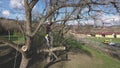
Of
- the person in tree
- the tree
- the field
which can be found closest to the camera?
the tree

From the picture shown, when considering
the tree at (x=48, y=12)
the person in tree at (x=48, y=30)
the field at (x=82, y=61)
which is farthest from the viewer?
the field at (x=82, y=61)

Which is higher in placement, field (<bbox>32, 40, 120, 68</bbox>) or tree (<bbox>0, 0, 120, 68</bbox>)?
tree (<bbox>0, 0, 120, 68</bbox>)

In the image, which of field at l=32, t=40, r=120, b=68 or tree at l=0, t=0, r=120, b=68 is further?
field at l=32, t=40, r=120, b=68

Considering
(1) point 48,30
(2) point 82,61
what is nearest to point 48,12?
(1) point 48,30

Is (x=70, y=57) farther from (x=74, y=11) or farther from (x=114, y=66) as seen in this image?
(x=74, y=11)

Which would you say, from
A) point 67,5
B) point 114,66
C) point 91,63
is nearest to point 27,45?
point 67,5

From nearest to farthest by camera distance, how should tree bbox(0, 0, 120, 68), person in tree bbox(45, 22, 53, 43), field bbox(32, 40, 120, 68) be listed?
tree bbox(0, 0, 120, 68), person in tree bbox(45, 22, 53, 43), field bbox(32, 40, 120, 68)

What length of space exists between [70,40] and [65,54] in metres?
3.18

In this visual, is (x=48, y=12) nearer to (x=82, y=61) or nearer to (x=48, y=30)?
(x=48, y=30)

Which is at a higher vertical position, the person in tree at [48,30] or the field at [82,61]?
the person in tree at [48,30]

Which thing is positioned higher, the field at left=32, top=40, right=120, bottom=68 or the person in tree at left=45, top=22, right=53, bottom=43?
the person in tree at left=45, top=22, right=53, bottom=43

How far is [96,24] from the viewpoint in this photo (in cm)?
1554

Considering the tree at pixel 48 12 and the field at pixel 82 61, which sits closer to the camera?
the tree at pixel 48 12

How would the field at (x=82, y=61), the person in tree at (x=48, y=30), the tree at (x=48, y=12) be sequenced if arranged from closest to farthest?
the tree at (x=48, y=12)
the person in tree at (x=48, y=30)
the field at (x=82, y=61)
